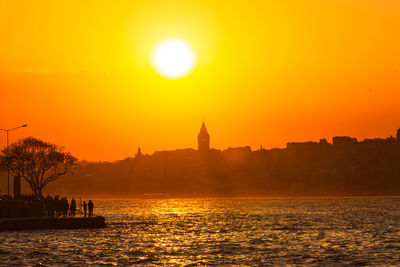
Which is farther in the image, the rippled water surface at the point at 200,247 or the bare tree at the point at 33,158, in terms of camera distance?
the bare tree at the point at 33,158

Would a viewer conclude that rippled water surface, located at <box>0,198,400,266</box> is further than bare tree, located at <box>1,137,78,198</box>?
No

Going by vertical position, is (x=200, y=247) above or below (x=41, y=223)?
below

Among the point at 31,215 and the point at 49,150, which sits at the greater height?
the point at 49,150

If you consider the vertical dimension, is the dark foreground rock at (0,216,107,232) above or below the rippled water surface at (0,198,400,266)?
above

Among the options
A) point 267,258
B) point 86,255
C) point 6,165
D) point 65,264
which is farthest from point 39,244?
point 6,165

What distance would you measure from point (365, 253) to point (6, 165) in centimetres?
6503

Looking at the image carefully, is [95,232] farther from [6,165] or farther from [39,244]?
[6,165]

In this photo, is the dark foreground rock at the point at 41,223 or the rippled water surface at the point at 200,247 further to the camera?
the dark foreground rock at the point at 41,223

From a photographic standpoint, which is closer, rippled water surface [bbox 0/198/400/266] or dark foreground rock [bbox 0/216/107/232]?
rippled water surface [bbox 0/198/400/266]

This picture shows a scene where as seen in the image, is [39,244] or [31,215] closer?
[39,244]

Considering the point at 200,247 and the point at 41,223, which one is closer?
the point at 200,247

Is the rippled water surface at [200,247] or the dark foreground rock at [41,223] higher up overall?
the dark foreground rock at [41,223]

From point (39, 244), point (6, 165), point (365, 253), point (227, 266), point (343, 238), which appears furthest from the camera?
point (6, 165)

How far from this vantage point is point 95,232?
8981 cm
